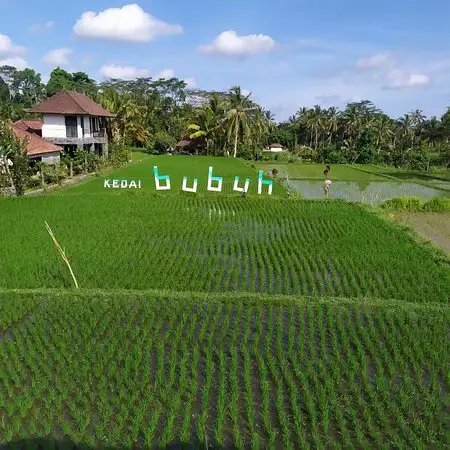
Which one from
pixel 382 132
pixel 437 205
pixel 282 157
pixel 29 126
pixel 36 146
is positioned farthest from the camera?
pixel 382 132

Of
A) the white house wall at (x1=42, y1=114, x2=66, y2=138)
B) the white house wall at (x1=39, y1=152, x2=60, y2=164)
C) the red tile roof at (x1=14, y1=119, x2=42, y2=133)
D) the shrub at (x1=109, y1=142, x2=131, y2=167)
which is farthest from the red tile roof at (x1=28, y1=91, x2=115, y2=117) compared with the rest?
the white house wall at (x1=39, y1=152, x2=60, y2=164)

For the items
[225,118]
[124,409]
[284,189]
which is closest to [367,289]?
[124,409]

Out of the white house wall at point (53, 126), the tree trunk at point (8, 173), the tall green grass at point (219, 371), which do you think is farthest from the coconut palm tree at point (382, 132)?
the tall green grass at point (219, 371)

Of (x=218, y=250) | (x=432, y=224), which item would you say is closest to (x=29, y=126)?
(x=218, y=250)

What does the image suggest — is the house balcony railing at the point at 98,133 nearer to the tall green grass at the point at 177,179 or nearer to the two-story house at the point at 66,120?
the two-story house at the point at 66,120

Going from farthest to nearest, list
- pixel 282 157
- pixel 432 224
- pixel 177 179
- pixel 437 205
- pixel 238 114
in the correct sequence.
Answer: pixel 282 157 → pixel 238 114 → pixel 177 179 → pixel 437 205 → pixel 432 224

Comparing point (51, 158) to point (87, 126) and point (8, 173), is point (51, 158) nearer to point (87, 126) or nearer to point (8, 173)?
point (87, 126)
